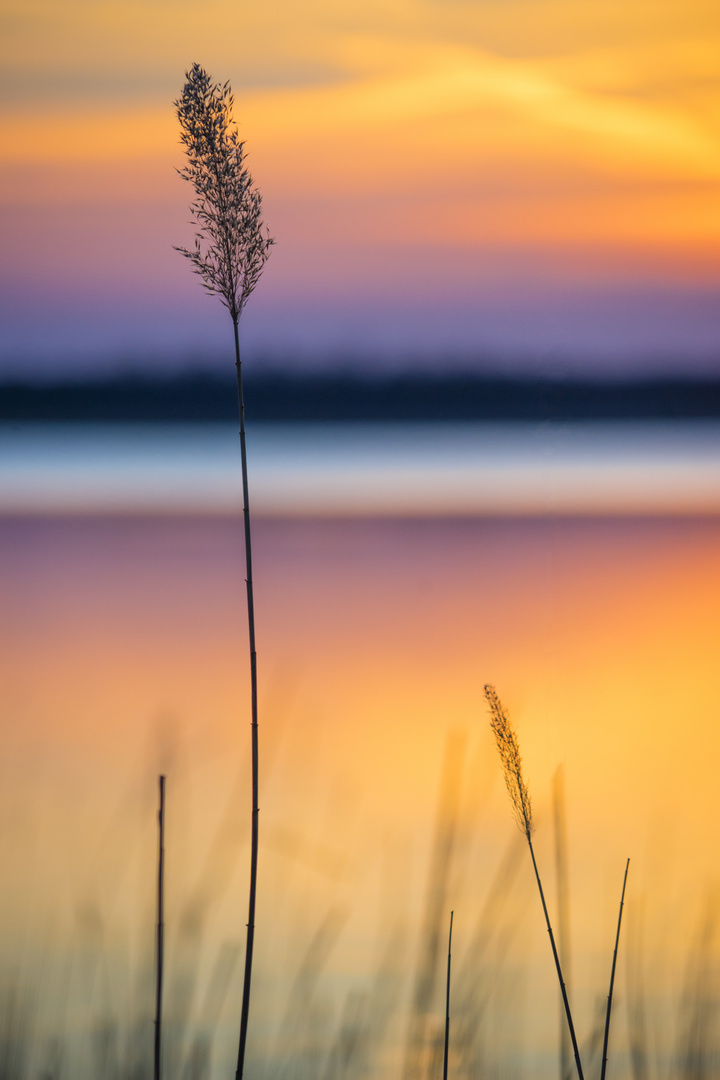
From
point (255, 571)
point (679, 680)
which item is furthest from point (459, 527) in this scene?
point (679, 680)

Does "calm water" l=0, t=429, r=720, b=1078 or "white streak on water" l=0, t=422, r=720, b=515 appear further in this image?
"white streak on water" l=0, t=422, r=720, b=515

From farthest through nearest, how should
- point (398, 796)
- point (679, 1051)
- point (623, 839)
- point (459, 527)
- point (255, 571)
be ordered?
point (459, 527) → point (255, 571) → point (398, 796) → point (623, 839) → point (679, 1051)

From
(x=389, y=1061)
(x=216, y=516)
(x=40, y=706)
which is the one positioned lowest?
(x=389, y=1061)

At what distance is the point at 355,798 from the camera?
7.87 feet

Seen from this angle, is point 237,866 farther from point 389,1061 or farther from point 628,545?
point 628,545

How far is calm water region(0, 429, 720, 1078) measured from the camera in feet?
5.22

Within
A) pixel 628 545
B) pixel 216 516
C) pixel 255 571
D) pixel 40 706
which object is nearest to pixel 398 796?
pixel 40 706

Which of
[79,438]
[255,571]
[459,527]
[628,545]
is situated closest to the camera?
[255,571]

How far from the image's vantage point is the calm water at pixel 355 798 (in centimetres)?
159

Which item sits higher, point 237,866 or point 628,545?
point 628,545

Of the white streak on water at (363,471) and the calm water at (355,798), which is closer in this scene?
the calm water at (355,798)

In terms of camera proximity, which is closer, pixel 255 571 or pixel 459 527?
pixel 255 571

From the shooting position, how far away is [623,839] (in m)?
2.23

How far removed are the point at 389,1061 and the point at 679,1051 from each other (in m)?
0.42
